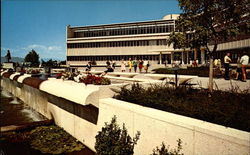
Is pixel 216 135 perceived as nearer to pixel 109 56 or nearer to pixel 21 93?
pixel 21 93

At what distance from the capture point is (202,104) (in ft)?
15.4

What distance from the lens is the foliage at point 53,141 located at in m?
6.21

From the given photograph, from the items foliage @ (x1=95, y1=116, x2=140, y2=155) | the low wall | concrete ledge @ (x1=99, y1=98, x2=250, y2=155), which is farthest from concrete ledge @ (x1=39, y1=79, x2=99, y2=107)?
foliage @ (x1=95, y1=116, x2=140, y2=155)

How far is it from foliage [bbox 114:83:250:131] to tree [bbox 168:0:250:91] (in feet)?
4.72

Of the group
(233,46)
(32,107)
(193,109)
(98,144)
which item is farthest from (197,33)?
(233,46)

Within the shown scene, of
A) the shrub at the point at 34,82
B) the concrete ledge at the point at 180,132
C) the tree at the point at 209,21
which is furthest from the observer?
the shrub at the point at 34,82

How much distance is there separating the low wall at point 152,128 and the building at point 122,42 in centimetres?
4425

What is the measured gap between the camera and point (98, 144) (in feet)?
13.9

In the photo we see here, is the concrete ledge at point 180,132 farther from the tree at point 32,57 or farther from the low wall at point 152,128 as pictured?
the tree at point 32,57

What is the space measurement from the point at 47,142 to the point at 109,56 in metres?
55.6

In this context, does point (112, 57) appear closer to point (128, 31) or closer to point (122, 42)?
point (122, 42)

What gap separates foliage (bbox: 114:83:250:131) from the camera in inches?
147

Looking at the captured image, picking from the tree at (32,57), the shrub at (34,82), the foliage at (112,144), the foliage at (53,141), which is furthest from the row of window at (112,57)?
the foliage at (112,144)

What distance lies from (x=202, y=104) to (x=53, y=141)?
16.4 ft
